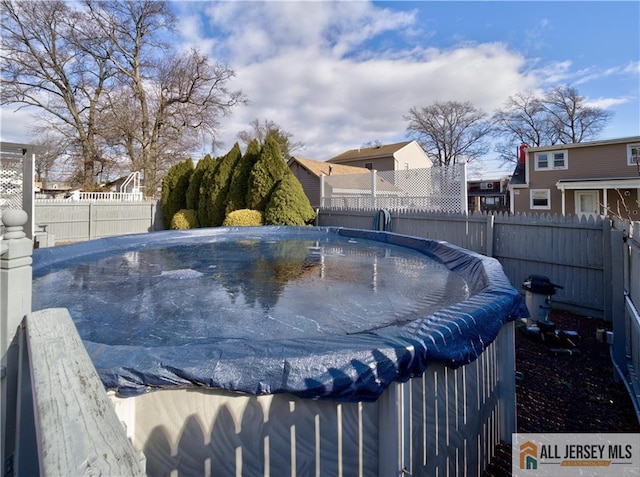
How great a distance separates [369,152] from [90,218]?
19.3 metres

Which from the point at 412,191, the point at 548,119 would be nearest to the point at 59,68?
the point at 412,191

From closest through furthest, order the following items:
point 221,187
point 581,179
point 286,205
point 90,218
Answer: point 286,205, point 90,218, point 221,187, point 581,179

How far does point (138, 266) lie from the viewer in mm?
5215

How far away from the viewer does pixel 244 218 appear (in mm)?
10547

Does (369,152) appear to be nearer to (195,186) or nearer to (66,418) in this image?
(195,186)

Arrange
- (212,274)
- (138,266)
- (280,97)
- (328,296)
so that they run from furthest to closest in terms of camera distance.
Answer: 1. (280,97)
2. (138,266)
3. (212,274)
4. (328,296)

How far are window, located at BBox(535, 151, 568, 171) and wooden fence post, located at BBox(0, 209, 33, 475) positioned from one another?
64.1ft

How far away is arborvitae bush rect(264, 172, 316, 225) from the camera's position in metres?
10.2

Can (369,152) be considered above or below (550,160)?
above

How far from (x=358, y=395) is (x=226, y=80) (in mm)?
21377

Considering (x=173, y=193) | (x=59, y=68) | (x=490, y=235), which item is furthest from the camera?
(x=59, y=68)

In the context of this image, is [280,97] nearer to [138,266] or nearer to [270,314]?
[138,266]

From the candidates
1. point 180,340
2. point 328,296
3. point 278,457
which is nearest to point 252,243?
point 328,296
